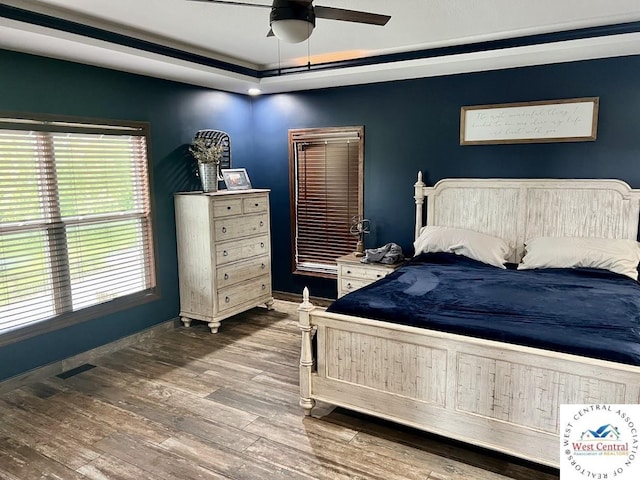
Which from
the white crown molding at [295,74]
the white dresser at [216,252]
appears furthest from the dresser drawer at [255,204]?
the white crown molding at [295,74]

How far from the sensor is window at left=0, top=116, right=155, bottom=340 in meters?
3.35

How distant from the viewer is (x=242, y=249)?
187 inches

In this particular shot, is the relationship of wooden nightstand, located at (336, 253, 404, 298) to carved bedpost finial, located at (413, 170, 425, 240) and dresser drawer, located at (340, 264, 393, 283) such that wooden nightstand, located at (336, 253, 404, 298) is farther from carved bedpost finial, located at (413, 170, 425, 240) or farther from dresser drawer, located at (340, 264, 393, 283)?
carved bedpost finial, located at (413, 170, 425, 240)

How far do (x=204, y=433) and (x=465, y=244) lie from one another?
8.46 ft

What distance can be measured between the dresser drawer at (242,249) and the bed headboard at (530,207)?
1.65 m

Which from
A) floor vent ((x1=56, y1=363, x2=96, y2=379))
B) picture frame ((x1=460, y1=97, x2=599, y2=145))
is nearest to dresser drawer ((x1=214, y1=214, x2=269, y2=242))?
floor vent ((x1=56, y1=363, x2=96, y2=379))

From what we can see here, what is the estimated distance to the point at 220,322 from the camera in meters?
4.67

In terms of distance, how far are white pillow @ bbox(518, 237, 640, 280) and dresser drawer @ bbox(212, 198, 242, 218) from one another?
2.64 metres

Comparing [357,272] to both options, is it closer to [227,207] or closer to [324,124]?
[227,207]

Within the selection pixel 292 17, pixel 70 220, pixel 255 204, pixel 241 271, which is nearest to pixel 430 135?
pixel 255 204

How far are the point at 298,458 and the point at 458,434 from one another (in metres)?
0.87

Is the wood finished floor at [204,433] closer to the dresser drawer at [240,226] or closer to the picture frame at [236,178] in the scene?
the dresser drawer at [240,226]

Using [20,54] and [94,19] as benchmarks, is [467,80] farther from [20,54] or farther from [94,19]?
[20,54]

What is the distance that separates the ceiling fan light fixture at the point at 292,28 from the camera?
6.93 ft
